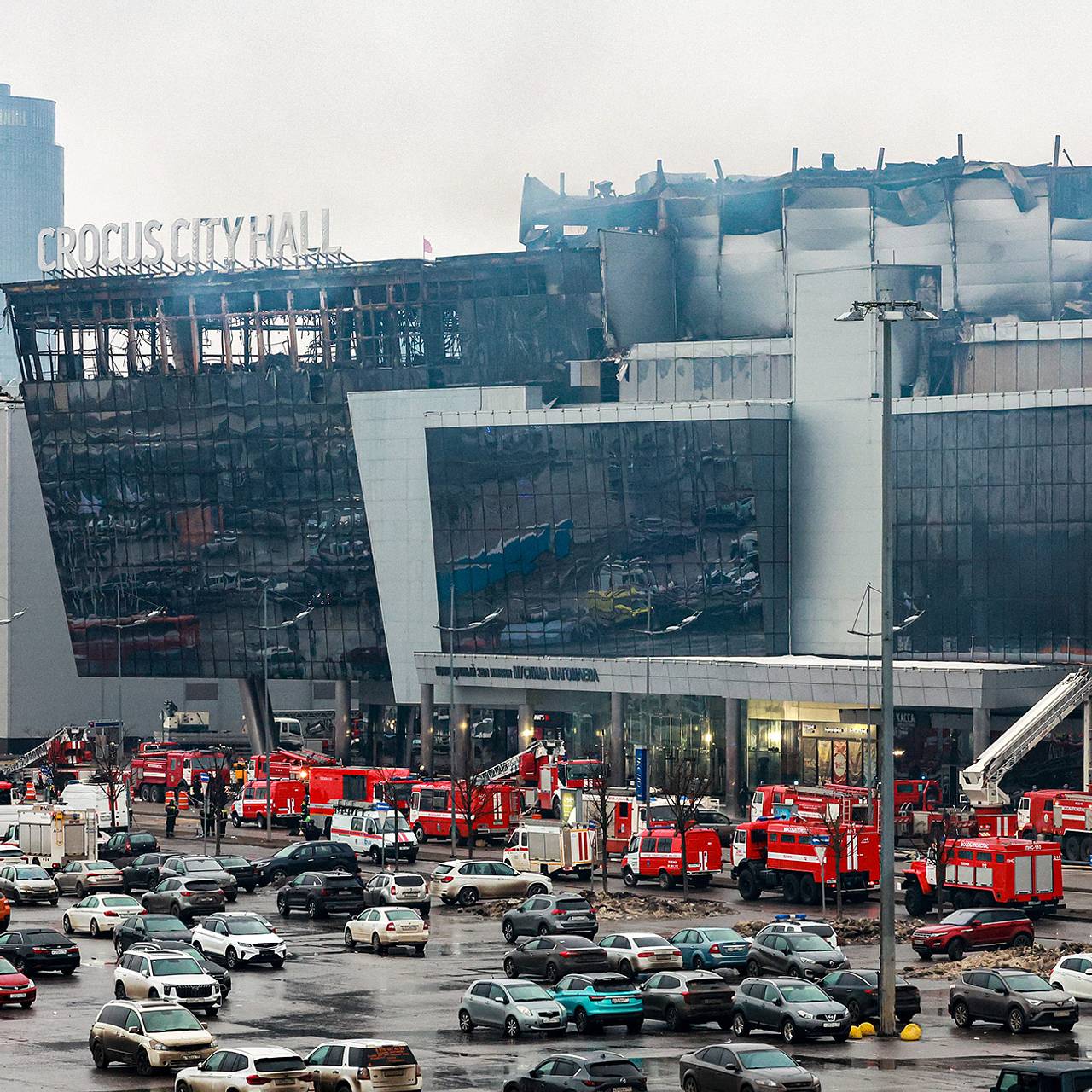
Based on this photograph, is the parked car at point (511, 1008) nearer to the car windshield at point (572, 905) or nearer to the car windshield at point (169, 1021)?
the car windshield at point (169, 1021)

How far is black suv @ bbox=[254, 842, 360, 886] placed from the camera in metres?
86.1

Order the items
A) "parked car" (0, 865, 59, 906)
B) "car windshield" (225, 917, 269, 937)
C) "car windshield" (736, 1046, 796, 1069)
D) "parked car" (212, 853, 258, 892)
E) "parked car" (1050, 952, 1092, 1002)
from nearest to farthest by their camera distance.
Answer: "car windshield" (736, 1046, 796, 1069) < "parked car" (1050, 952, 1092, 1002) < "car windshield" (225, 917, 269, 937) < "parked car" (0, 865, 59, 906) < "parked car" (212, 853, 258, 892)

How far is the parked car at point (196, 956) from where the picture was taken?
55634mm

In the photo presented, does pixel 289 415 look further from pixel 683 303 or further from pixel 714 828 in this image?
pixel 714 828

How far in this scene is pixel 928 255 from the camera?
152750 mm

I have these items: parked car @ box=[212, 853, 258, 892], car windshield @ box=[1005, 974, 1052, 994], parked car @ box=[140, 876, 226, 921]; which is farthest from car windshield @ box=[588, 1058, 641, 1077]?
parked car @ box=[212, 853, 258, 892]

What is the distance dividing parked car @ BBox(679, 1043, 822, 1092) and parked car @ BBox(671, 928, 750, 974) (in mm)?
15617

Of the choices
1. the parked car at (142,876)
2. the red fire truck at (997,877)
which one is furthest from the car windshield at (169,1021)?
the parked car at (142,876)

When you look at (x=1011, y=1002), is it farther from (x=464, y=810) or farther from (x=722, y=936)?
(x=464, y=810)

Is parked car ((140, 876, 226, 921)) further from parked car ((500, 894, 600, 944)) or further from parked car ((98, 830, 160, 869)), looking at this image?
parked car ((98, 830, 160, 869))

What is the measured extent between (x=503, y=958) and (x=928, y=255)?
99.1 m

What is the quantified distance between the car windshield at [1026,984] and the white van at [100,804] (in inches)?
2398

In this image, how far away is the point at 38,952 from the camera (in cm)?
6141

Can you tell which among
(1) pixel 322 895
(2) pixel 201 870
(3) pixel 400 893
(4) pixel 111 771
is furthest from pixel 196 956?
(4) pixel 111 771
